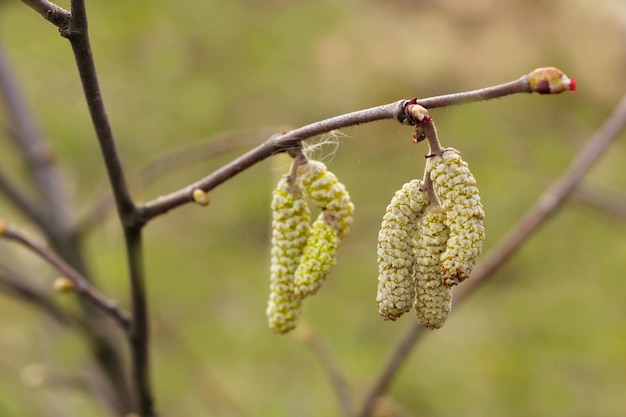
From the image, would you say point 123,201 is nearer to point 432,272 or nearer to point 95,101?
point 95,101

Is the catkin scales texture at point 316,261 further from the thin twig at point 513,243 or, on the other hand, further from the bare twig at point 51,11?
the thin twig at point 513,243

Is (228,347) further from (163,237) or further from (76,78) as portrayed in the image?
(76,78)

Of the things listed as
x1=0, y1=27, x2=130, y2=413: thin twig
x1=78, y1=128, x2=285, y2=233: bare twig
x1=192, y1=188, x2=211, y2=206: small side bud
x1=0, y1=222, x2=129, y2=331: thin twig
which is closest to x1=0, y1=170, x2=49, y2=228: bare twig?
x1=0, y1=27, x2=130, y2=413: thin twig

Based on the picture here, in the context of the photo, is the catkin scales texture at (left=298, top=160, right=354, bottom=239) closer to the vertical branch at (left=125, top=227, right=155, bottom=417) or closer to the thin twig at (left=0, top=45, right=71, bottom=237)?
the vertical branch at (left=125, top=227, right=155, bottom=417)

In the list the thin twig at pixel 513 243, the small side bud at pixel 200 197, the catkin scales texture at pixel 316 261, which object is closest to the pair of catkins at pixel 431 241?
the catkin scales texture at pixel 316 261

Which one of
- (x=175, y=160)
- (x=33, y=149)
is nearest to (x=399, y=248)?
(x=175, y=160)
